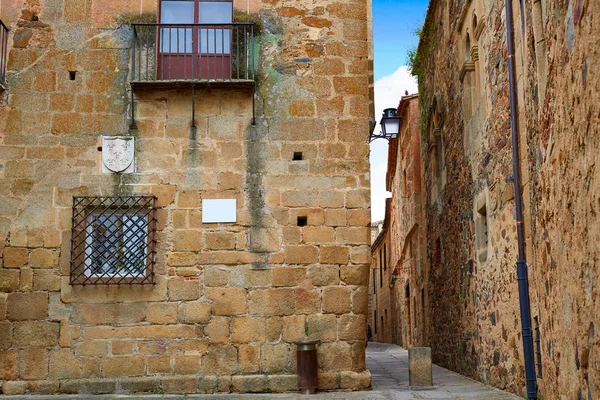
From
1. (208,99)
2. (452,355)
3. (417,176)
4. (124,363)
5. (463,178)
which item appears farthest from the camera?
(417,176)

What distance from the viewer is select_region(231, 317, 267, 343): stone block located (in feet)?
28.2

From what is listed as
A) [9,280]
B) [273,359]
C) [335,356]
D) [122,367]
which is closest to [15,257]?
[9,280]

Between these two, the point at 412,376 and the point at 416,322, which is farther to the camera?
the point at 416,322

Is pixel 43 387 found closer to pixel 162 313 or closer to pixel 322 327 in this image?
pixel 162 313

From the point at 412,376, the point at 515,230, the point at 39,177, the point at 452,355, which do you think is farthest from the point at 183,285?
the point at 452,355

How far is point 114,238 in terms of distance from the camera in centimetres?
886

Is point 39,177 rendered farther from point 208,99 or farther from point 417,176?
point 417,176

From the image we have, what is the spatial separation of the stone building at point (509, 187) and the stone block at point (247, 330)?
8.98 ft

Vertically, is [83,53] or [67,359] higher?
[83,53]

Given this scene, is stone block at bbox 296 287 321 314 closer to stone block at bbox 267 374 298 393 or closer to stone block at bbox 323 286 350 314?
stone block at bbox 323 286 350 314

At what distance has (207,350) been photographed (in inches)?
338

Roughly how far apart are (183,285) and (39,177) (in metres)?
2.04

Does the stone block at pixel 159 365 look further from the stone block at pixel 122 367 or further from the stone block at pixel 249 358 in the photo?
the stone block at pixel 249 358

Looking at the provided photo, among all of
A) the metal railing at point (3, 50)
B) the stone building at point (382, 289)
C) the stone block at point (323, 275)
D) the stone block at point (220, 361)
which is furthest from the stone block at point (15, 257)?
the stone building at point (382, 289)
